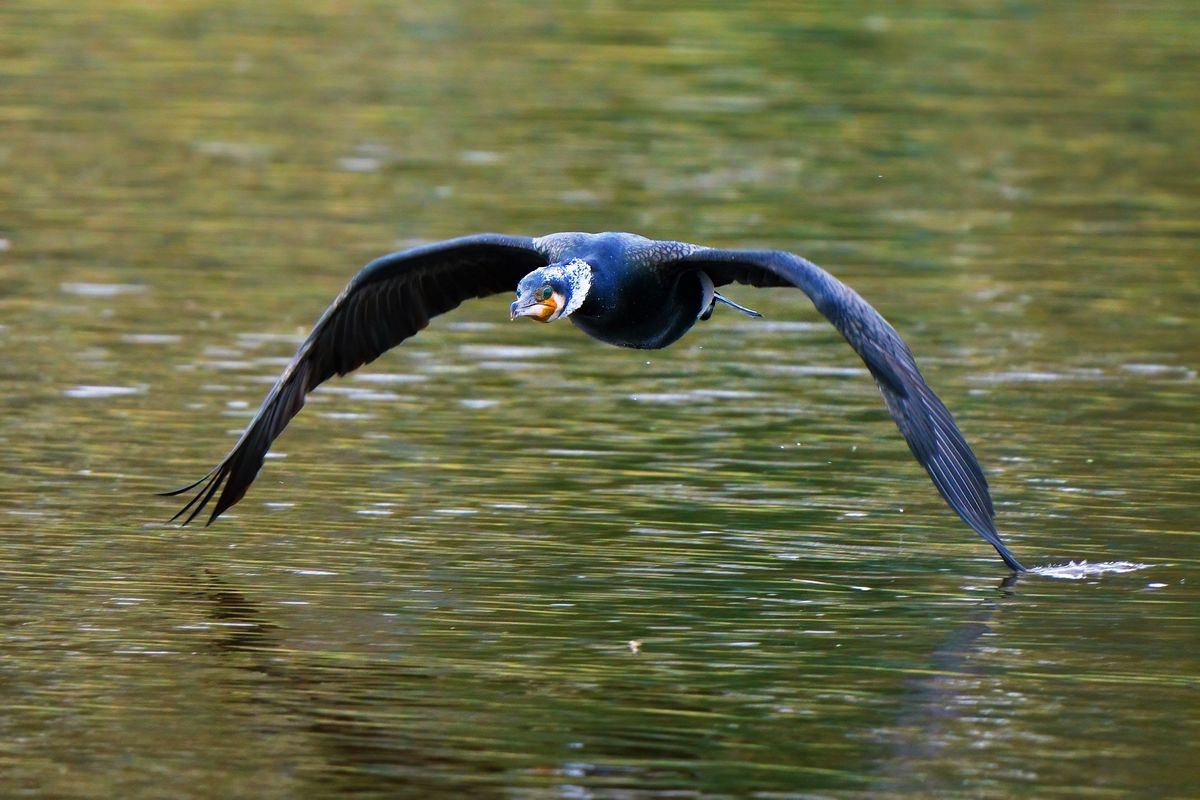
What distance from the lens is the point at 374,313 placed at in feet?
36.7

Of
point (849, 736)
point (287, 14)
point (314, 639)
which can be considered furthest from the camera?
point (287, 14)

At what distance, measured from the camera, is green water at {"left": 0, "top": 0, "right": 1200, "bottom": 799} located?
8453 millimetres

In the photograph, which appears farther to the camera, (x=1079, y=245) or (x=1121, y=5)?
(x=1121, y=5)

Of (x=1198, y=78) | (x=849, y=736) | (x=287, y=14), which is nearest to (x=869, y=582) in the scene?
(x=849, y=736)

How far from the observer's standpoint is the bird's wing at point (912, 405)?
9.07 m

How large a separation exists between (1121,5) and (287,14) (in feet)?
34.2

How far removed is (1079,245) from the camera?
1830cm

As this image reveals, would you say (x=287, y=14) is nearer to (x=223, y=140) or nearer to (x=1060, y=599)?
(x=223, y=140)

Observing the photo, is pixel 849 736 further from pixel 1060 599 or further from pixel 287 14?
pixel 287 14

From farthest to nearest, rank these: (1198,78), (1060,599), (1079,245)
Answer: (1198,78), (1079,245), (1060,599)

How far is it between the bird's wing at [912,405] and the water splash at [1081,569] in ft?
3.59

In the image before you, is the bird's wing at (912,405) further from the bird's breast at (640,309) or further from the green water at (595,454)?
the bird's breast at (640,309)

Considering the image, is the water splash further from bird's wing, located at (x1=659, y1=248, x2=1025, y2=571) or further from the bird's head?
the bird's head

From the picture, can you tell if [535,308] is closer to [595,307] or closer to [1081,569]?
[595,307]
